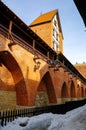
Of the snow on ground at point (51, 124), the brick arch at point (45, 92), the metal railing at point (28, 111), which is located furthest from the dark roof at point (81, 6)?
the brick arch at point (45, 92)

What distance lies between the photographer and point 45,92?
20.7 m

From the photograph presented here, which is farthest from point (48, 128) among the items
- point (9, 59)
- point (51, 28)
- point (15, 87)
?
point (51, 28)

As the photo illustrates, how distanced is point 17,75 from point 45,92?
783 cm

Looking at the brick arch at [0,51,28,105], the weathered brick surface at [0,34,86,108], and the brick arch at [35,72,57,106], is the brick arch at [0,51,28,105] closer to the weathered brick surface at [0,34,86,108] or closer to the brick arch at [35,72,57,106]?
the weathered brick surface at [0,34,86,108]

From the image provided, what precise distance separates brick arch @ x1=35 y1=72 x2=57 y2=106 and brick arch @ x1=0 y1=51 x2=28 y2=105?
441 centimetres

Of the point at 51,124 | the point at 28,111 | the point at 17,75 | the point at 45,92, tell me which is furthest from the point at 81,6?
the point at 45,92

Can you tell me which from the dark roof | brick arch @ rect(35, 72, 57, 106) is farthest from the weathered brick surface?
the dark roof

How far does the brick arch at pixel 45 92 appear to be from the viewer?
19.0m

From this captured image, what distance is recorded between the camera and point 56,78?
2159 centimetres

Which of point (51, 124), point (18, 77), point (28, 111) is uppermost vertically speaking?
point (18, 77)

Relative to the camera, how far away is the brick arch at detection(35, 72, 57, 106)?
18984mm

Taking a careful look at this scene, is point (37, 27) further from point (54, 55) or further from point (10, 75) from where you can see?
point (10, 75)

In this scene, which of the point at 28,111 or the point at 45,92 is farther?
the point at 45,92

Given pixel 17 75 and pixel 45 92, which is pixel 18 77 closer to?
pixel 17 75
